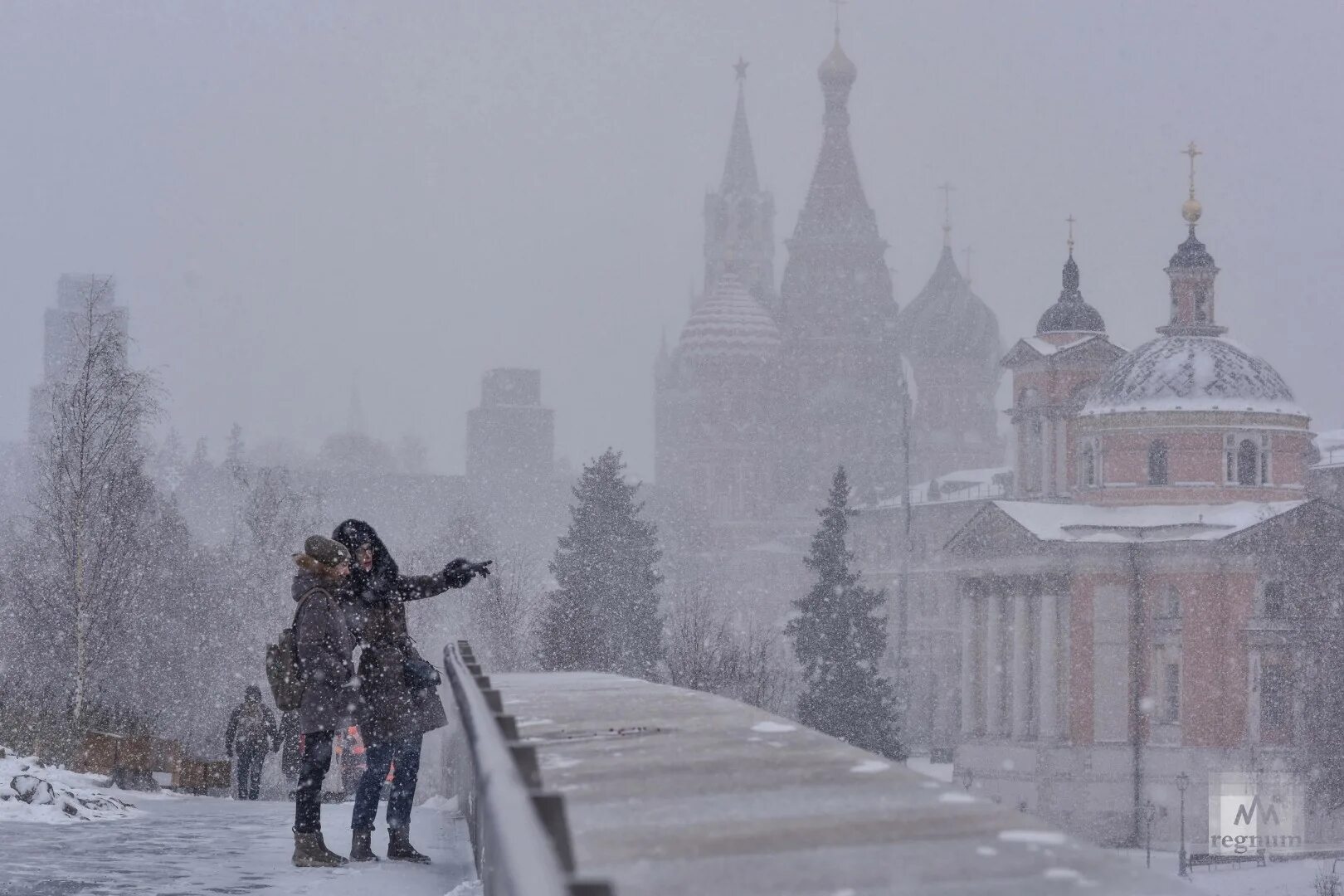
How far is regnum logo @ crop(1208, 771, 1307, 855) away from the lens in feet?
185

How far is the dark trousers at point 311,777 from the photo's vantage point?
7905mm

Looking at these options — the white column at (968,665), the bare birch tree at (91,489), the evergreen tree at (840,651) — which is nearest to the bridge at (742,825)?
the bare birch tree at (91,489)

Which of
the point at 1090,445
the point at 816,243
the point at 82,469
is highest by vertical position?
the point at 816,243

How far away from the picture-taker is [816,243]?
126 m

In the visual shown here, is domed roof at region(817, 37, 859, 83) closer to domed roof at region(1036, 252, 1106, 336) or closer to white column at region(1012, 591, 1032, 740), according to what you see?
domed roof at region(1036, 252, 1106, 336)

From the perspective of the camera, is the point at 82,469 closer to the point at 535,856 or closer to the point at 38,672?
the point at 38,672

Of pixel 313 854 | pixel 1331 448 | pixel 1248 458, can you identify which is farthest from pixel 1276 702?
pixel 313 854

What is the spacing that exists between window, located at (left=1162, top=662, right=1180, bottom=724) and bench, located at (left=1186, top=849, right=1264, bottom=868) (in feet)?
17.1

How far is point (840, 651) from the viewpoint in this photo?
5962 cm

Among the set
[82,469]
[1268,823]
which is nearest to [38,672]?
[82,469]

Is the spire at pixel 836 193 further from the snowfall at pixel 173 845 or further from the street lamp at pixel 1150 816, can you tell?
the snowfall at pixel 173 845

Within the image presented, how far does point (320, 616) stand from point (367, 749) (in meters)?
0.74

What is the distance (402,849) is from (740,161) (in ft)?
478

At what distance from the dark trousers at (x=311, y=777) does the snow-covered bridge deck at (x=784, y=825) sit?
87.3 inches
